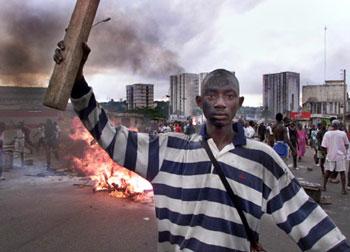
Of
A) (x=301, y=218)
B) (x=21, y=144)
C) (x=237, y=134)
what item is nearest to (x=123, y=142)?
(x=237, y=134)

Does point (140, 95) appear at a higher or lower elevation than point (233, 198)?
higher

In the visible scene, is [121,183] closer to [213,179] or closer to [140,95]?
[213,179]

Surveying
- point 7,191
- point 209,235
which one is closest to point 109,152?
point 209,235

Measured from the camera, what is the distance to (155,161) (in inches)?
82.9

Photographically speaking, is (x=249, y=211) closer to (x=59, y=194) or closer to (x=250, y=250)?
(x=250, y=250)

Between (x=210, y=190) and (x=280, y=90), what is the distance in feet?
322

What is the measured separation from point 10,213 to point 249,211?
21.0 ft

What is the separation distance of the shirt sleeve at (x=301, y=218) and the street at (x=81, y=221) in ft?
7.91

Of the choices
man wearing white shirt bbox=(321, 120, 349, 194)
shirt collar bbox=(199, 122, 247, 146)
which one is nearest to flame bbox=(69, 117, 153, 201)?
man wearing white shirt bbox=(321, 120, 349, 194)

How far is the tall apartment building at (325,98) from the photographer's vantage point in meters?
75.8

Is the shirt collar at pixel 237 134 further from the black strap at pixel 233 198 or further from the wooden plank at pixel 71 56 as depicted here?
the wooden plank at pixel 71 56

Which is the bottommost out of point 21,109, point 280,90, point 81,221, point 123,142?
point 81,221

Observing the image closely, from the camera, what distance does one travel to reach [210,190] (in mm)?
1911

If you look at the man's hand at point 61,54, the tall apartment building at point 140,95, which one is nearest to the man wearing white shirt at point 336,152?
the man's hand at point 61,54
